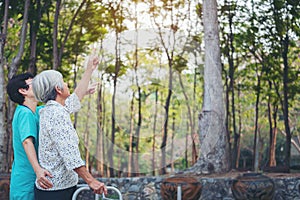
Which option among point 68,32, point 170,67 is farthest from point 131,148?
point 68,32

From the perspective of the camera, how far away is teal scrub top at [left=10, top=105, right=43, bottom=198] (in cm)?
165

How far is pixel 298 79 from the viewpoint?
214 inches

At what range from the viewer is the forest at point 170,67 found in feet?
18.0

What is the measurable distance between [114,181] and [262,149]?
2.40 meters

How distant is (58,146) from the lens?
1.54 m

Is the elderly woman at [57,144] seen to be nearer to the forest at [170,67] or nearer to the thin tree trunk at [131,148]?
the forest at [170,67]

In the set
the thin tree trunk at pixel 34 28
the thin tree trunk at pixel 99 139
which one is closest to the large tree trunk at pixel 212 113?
the thin tree trunk at pixel 99 139

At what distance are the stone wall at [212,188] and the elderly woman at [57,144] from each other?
2.95 metres

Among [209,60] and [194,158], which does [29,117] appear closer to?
[209,60]

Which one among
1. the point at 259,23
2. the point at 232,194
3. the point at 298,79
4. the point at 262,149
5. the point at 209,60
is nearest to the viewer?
the point at 232,194

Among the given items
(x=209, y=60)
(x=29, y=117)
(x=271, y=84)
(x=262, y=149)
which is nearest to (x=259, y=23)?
(x=271, y=84)

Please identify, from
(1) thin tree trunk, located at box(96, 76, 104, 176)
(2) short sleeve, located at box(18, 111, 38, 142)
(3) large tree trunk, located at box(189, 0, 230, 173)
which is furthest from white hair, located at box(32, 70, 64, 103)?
(1) thin tree trunk, located at box(96, 76, 104, 176)

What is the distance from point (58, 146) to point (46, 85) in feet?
0.68

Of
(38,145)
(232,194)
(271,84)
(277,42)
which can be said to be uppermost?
(277,42)
